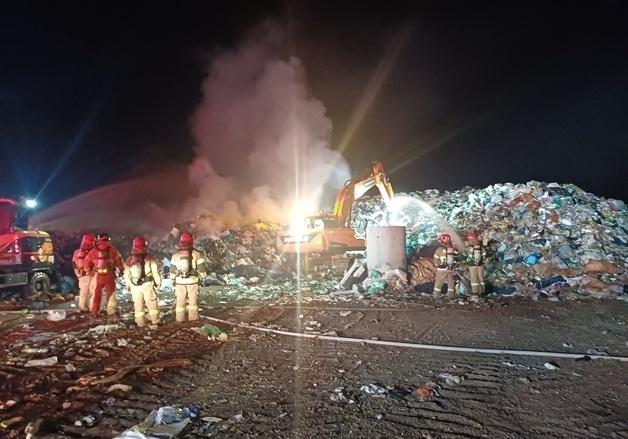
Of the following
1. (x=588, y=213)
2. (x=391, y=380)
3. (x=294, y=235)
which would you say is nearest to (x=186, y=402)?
(x=391, y=380)

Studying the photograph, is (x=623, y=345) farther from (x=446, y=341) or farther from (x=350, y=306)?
(x=350, y=306)

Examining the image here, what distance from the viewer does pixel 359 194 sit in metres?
15.7

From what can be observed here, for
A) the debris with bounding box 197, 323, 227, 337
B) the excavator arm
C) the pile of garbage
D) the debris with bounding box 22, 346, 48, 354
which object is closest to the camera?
the debris with bounding box 22, 346, 48, 354

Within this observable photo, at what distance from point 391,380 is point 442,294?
604 centimetres

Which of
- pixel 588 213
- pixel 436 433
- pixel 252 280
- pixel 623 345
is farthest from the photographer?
pixel 588 213

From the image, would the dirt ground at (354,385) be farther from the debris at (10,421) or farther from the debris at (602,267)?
the debris at (602,267)

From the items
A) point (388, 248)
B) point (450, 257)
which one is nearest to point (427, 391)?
point (450, 257)

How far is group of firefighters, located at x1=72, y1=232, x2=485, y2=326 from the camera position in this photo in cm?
779

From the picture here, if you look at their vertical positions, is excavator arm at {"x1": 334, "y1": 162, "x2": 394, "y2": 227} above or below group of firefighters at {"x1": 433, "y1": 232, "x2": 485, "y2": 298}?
above

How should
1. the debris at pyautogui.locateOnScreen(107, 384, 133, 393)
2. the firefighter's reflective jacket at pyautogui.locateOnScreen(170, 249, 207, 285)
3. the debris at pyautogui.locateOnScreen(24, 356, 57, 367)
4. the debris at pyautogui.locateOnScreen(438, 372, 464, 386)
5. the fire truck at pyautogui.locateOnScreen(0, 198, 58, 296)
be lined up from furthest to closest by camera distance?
the fire truck at pyautogui.locateOnScreen(0, 198, 58, 296), the firefighter's reflective jacket at pyautogui.locateOnScreen(170, 249, 207, 285), the debris at pyautogui.locateOnScreen(24, 356, 57, 367), the debris at pyautogui.locateOnScreen(438, 372, 464, 386), the debris at pyautogui.locateOnScreen(107, 384, 133, 393)

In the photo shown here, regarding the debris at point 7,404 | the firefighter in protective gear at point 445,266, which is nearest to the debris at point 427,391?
the debris at point 7,404

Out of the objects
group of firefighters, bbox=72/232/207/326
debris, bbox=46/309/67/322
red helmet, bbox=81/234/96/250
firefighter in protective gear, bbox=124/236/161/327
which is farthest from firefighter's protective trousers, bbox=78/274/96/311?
firefighter in protective gear, bbox=124/236/161/327

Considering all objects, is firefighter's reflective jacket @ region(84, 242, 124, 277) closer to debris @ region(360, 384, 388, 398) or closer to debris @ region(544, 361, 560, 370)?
debris @ region(360, 384, 388, 398)

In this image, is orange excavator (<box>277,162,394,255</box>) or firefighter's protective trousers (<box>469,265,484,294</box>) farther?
orange excavator (<box>277,162,394,255</box>)
